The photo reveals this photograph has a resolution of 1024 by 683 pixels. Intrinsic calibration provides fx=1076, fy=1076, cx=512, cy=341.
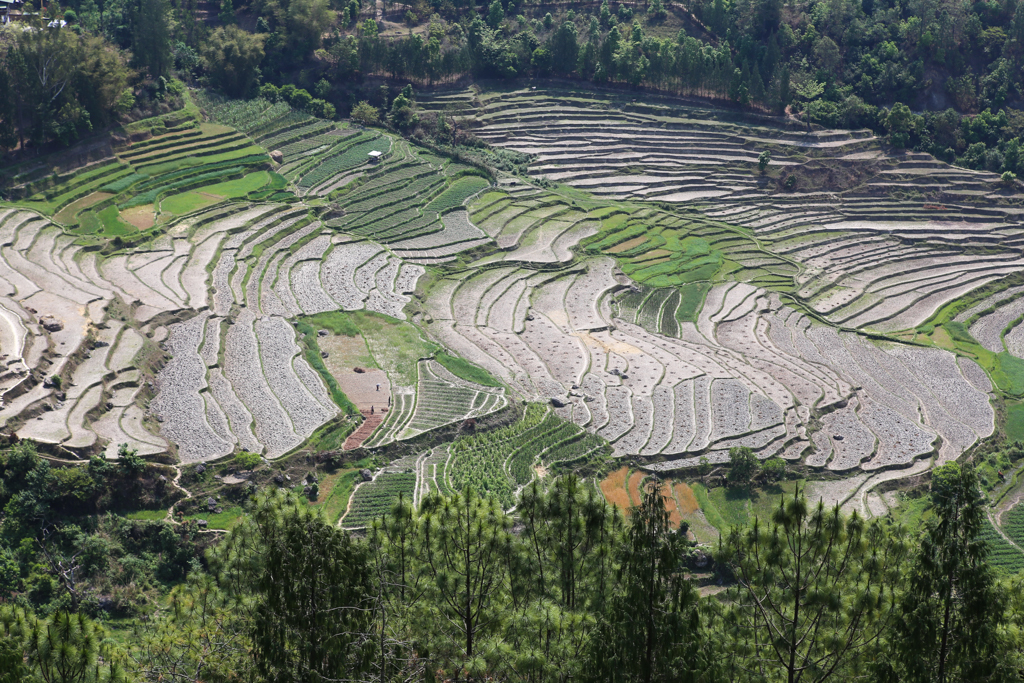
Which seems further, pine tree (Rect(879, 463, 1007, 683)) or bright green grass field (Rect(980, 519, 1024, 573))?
bright green grass field (Rect(980, 519, 1024, 573))

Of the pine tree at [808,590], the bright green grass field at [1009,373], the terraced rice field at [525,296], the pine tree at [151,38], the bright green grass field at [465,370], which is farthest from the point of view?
the pine tree at [151,38]

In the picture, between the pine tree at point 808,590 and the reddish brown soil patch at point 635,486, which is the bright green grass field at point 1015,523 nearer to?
the reddish brown soil patch at point 635,486

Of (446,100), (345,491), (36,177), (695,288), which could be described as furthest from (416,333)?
(446,100)

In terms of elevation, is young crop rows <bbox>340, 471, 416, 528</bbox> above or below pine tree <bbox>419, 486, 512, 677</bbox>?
below

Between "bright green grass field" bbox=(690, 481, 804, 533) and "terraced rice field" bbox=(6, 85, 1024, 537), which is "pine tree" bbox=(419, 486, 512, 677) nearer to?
"terraced rice field" bbox=(6, 85, 1024, 537)

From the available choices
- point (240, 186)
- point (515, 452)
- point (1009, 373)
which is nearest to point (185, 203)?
point (240, 186)

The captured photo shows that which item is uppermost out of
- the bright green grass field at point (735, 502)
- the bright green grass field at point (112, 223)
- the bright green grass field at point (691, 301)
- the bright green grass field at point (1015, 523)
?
the bright green grass field at point (112, 223)

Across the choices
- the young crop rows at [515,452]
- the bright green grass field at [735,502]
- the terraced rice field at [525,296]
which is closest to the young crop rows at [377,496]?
the terraced rice field at [525,296]

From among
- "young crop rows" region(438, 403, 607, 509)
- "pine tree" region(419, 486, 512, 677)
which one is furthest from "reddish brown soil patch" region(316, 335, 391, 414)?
"pine tree" region(419, 486, 512, 677)
